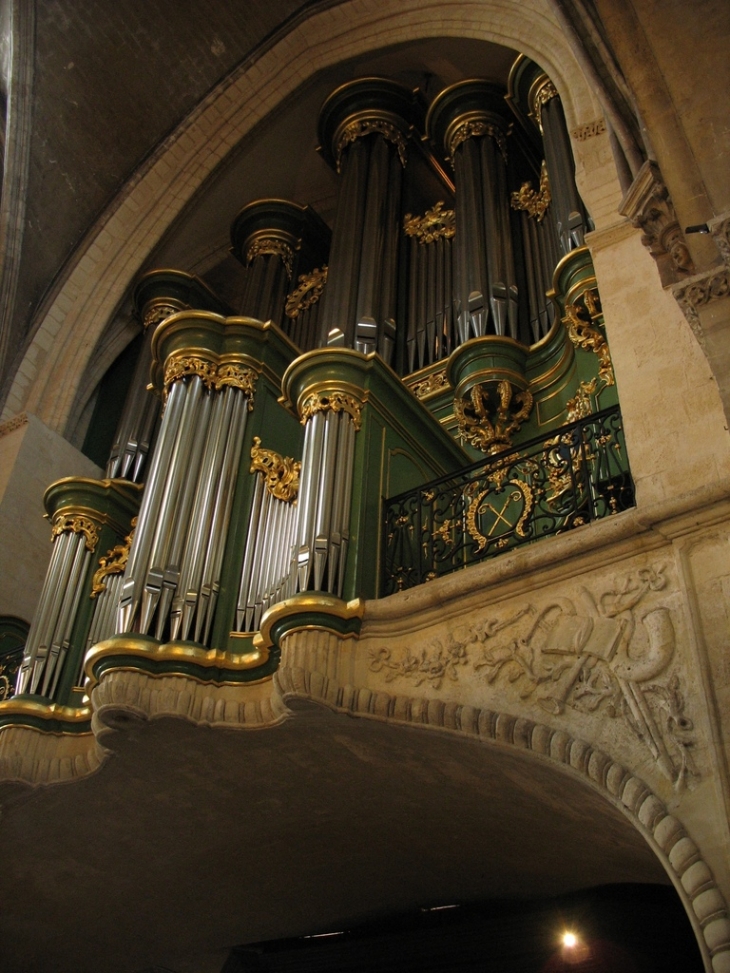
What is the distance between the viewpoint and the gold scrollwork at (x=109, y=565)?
6.77 m

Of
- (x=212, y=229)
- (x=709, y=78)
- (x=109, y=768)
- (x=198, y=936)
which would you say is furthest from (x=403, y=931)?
(x=212, y=229)

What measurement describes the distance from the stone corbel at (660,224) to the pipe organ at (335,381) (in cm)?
213

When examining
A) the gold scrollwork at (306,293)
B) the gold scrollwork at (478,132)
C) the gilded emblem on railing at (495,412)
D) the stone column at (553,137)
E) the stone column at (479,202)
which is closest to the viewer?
the gilded emblem on railing at (495,412)

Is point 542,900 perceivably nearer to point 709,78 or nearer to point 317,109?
point 709,78

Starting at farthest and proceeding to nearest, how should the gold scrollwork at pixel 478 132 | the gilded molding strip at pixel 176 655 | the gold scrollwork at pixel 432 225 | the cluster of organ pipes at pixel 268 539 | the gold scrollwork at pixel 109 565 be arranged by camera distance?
the gold scrollwork at pixel 478 132 → the gold scrollwork at pixel 432 225 → the gold scrollwork at pixel 109 565 → the cluster of organ pipes at pixel 268 539 → the gilded molding strip at pixel 176 655

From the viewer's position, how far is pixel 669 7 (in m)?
3.95

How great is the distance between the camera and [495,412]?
24.4 ft

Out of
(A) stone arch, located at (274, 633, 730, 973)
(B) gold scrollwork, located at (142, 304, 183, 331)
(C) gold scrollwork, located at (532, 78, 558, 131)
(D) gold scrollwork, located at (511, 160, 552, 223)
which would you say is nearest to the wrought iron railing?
(A) stone arch, located at (274, 633, 730, 973)

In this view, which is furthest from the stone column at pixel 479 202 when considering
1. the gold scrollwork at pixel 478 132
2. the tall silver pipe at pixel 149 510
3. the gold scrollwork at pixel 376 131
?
the tall silver pipe at pixel 149 510

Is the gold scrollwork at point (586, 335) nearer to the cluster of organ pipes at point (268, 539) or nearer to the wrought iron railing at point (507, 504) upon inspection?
the wrought iron railing at point (507, 504)

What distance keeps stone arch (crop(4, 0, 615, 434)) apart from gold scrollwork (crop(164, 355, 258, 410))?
4.10 meters

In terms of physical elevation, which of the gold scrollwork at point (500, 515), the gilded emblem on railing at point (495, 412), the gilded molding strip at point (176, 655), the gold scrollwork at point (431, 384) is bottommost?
the gilded molding strip at point (176, 655)

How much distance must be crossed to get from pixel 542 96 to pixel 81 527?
17.3 feet

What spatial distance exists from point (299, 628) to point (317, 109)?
8472 millimetres
